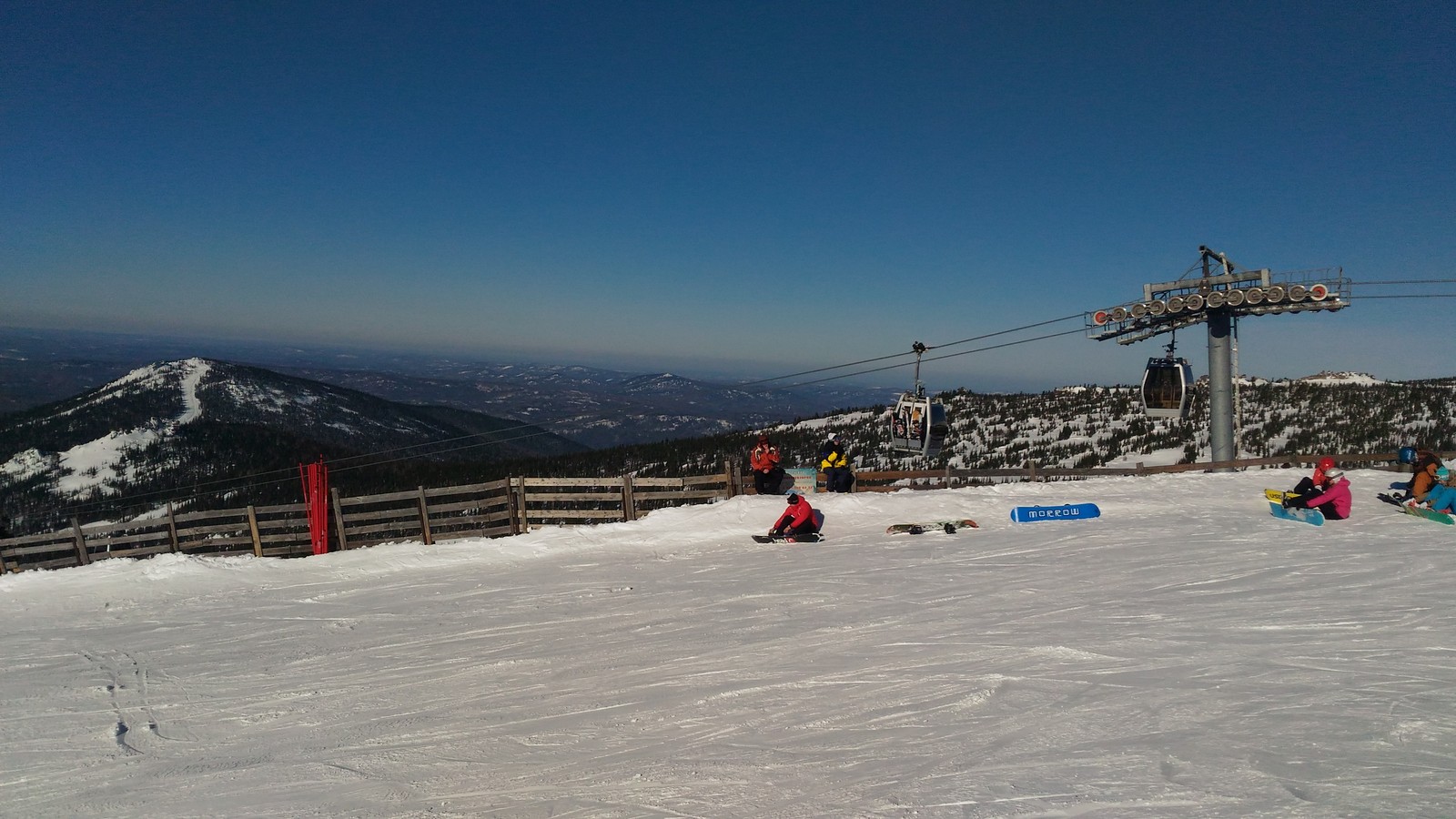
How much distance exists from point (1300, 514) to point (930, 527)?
269 inches

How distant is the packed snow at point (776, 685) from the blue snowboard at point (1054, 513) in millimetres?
2169

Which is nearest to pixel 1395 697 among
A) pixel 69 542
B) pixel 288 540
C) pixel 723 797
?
pixel 723 797

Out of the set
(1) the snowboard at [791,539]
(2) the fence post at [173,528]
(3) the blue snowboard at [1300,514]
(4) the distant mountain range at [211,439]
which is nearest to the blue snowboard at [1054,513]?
(3) the blue snowboard at [1300,514]

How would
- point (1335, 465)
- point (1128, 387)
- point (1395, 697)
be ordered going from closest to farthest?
1. point (1395, 697)
2. point (1335, 465)
3. point (1128, 387)

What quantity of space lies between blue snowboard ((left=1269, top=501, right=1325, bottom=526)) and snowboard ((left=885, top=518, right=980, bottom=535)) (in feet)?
19.0

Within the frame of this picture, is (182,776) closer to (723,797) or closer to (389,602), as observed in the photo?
(723,797)

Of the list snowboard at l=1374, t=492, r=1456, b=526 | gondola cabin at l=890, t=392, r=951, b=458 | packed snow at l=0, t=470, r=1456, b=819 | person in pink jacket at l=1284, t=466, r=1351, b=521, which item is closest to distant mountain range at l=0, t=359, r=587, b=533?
gondola cabin at l=890, t=392, r=951, b=458

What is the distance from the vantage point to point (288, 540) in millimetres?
17078

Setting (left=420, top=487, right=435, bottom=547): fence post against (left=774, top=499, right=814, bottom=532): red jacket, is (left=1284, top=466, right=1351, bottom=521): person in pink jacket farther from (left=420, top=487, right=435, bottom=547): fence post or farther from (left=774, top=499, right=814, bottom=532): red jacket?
(left=420, top=487, right=435, bottom=547): fence post

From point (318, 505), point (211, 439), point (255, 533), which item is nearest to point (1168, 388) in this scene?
point (318, 505)

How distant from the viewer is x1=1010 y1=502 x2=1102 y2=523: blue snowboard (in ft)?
50.6

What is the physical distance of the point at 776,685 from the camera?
22.5 ft

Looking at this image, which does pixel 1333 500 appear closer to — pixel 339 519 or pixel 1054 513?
pixel 1054 513

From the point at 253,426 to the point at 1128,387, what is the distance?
118958 mm
